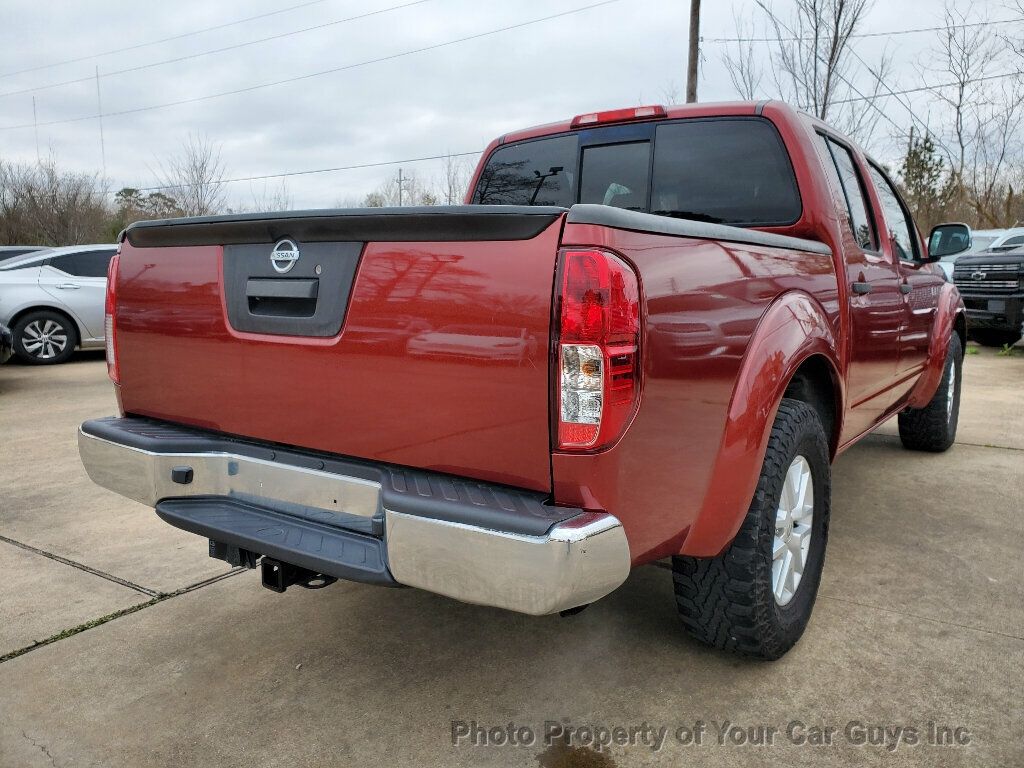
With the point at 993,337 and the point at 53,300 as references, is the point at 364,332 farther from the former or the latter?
the point at 993,337

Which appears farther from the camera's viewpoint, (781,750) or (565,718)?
(565,718)

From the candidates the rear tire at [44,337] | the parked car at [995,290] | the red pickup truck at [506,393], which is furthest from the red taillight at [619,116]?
the parked car at [995,290]

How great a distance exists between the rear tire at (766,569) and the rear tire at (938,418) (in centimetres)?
287

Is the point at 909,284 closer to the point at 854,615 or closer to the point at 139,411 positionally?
the point at 854,615

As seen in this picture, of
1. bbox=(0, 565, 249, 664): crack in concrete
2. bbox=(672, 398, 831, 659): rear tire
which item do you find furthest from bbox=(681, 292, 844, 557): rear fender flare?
bbox=(0, 565, 249, 664): crack in concrete

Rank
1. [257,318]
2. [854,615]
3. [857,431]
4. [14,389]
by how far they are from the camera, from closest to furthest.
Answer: [257,318] < [854,615] < [857,431] < [14,389]

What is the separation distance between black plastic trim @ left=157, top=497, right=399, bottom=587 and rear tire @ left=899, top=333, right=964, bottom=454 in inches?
167

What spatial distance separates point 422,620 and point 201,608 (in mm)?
855

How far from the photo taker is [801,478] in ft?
8.68

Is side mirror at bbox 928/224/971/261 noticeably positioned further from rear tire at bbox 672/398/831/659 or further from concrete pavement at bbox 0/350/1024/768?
rear tire at bbox 672/398/831/659

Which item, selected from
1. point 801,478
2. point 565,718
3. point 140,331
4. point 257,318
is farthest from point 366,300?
point 801,478

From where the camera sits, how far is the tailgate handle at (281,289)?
2.14 meters

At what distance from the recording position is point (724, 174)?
10.3ft

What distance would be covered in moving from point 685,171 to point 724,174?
156 millimetres
